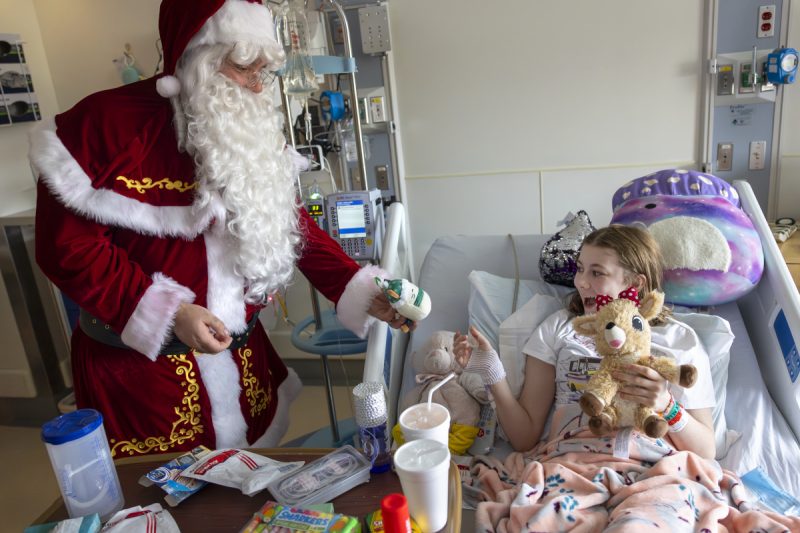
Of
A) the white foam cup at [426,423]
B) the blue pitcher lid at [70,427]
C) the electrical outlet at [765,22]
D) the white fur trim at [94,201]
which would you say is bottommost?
the white foam cup at [426,423]

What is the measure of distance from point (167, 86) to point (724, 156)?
252 cm

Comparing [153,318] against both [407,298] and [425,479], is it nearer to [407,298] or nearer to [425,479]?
[407,298]

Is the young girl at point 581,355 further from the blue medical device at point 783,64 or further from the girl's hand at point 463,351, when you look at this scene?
the blue medical device at point 783,64

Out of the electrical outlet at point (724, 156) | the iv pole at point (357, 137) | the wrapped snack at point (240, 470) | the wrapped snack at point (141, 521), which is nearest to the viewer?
the wrapped snack at point (141, 521)

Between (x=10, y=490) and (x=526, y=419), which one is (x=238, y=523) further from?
(x=10, y=490)

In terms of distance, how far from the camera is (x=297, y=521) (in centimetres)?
101

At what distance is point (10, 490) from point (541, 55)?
3.16m

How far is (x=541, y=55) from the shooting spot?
301cm

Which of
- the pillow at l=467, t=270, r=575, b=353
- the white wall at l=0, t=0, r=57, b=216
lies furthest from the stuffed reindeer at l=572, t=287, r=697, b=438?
the white wall at l=0, t=0, r=57, b=216

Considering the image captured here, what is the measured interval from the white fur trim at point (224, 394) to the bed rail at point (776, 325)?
1.45m

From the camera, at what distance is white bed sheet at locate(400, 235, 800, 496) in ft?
4.99

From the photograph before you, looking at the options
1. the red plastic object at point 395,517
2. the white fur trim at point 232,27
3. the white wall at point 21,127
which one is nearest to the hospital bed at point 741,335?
the red plastic object at point 395,517

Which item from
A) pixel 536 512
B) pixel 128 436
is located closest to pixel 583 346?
pixel 536 512

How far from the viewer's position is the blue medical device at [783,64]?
263 cm
